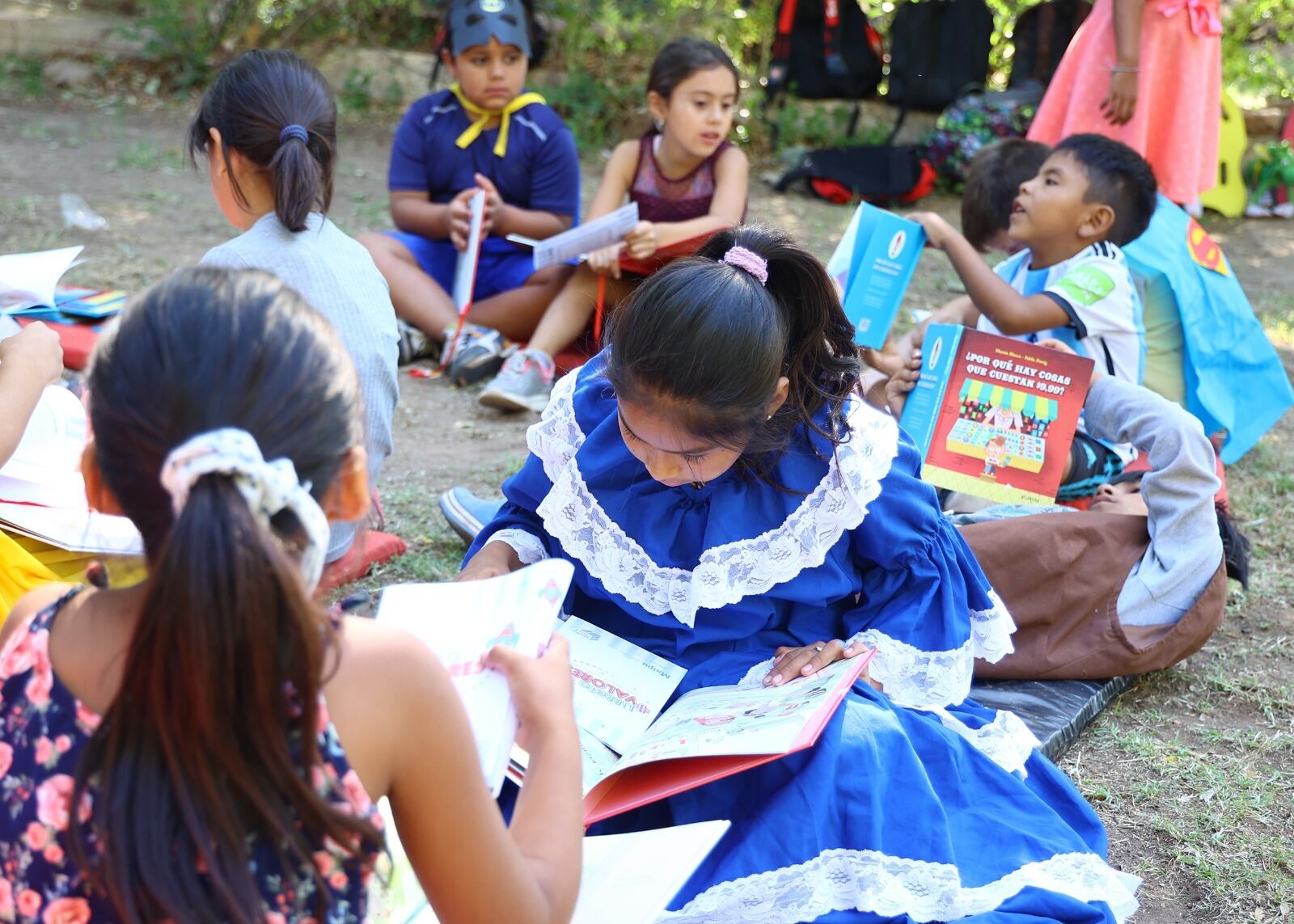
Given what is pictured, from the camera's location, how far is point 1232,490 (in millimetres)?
3764

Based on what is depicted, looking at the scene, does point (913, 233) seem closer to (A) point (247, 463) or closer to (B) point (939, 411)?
(B) point (939, 411)

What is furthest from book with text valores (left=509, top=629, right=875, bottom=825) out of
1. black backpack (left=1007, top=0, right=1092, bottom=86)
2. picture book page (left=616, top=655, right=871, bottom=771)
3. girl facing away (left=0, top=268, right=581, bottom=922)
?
black backpack (left=1007, top=0, right=1092, bottom=86)

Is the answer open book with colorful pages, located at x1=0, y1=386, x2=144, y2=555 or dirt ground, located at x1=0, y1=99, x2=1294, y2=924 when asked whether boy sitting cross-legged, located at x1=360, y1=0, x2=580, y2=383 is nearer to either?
dirt ground, located at x1=0, y1=99, x2=1294, y2=924

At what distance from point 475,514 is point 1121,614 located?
1.48 meters

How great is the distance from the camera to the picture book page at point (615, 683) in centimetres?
191

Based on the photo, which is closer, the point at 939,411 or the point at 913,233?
the point at 939,411

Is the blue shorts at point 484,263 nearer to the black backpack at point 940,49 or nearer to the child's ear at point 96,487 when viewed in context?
the child's ear at point 96,487

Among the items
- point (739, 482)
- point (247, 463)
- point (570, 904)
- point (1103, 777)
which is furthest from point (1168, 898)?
point (247, 463)

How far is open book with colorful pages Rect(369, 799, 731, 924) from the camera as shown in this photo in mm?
1520

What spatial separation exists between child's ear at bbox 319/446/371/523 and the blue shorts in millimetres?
3433

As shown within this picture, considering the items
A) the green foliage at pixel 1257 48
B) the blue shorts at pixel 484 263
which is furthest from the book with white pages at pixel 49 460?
the green foliage at pixel 1257 48

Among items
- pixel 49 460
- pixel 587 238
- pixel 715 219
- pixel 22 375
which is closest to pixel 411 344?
pixel 587 238

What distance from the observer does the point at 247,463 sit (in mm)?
997

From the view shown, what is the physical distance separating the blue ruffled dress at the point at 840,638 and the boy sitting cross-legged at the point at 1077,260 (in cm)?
116
